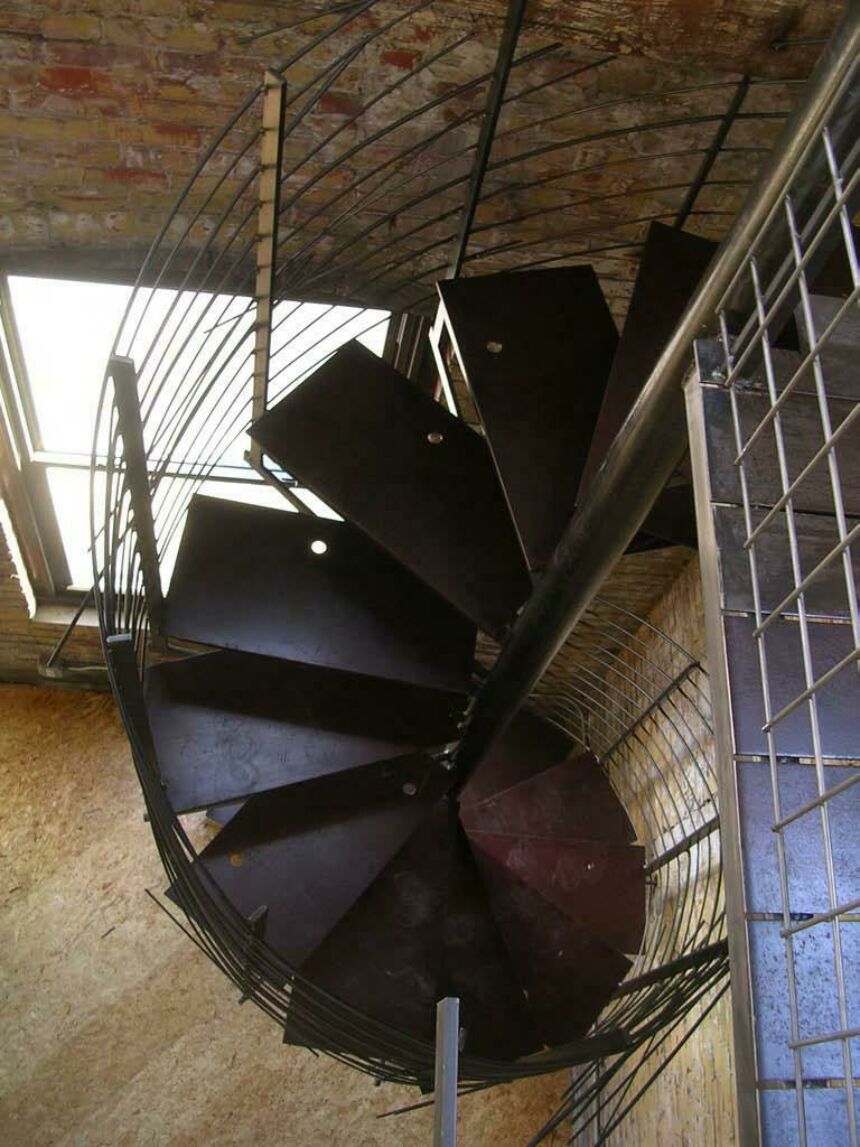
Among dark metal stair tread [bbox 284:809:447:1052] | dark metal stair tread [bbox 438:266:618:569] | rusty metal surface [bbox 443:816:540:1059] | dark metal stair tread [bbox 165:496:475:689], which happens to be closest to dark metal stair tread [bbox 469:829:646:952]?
rusty metal surface [bbox 443:816:540:1059]

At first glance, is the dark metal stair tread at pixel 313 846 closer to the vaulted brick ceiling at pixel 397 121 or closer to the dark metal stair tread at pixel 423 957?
the dark metal stair tread at pixel 423 957

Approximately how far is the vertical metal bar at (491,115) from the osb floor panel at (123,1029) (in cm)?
252

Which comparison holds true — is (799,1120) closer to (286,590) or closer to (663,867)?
(286,590)

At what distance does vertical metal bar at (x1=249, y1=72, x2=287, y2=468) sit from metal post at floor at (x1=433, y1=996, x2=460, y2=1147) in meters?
1.59

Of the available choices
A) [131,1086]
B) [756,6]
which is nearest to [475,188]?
[756,6]

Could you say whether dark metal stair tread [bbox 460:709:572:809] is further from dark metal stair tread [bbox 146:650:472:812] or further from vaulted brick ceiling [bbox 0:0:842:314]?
vaulted brick ceiling [bbox 0:0:842:314]

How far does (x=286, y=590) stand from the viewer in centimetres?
267

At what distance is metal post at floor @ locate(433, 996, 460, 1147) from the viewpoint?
3.40 ft

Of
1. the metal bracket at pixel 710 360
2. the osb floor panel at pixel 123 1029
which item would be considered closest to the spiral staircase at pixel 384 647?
the metal bracket at pixel 710 360

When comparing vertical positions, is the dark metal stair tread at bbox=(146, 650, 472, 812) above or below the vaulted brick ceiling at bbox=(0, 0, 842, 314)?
below

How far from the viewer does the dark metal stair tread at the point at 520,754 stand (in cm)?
403

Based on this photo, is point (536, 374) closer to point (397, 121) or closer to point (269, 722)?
point (397, 121)

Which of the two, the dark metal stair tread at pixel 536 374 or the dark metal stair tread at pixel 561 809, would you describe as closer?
the dark metal stair tread at pixel 536 374

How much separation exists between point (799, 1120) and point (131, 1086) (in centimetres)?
292
